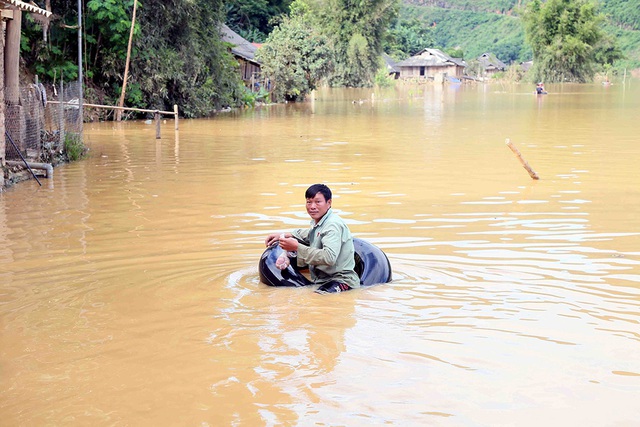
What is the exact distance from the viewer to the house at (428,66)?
128375 mm

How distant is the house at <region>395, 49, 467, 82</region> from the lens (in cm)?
12838

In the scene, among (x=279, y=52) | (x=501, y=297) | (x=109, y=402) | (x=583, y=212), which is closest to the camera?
(x=109, y=402)

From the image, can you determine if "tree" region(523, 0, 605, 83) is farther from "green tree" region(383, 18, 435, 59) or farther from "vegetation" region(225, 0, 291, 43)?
"vegetation" region(225, 0, 291, 43)

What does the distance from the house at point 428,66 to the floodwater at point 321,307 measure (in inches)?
4481

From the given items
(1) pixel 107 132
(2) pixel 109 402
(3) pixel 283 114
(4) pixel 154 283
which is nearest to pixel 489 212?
(4) pixel 154 283

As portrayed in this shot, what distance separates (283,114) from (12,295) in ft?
100

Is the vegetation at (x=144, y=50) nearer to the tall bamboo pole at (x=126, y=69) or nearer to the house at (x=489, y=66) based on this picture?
the tall bamboo pole at (x=126, y=69)

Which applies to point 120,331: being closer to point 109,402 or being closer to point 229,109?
point 109,402

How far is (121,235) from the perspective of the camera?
35.6 ft

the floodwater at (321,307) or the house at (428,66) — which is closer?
the floodwater at (321,307)

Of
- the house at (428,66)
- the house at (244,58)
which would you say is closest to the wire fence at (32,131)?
the house at (244,58)

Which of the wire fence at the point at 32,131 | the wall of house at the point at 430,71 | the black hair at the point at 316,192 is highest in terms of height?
the wall of house at the point at 430,71

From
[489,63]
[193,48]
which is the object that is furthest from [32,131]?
[489,63]

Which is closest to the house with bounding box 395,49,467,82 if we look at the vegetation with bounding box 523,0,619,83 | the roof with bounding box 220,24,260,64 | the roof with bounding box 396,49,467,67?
the roof with bounding box 396,49,467,67
